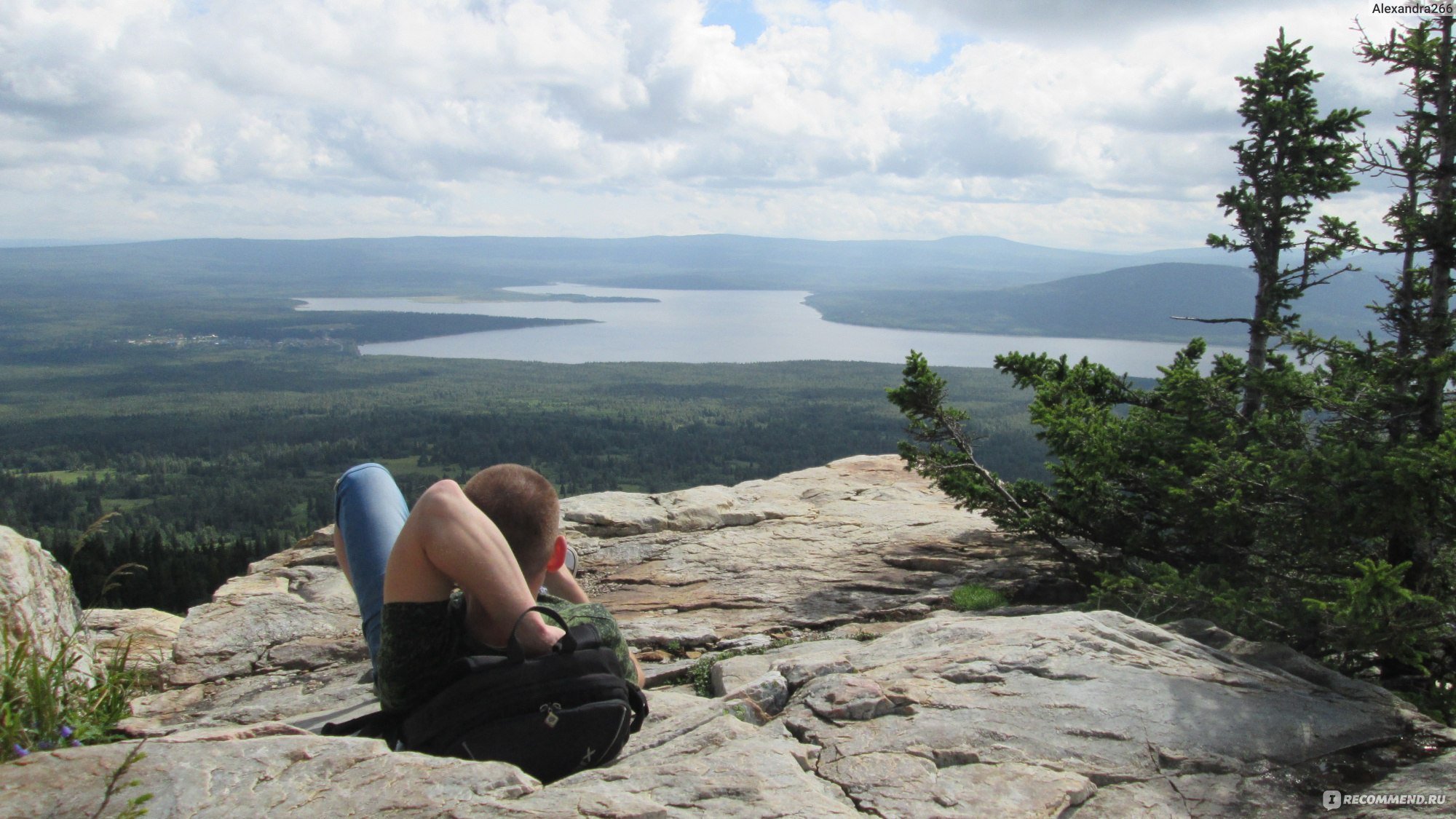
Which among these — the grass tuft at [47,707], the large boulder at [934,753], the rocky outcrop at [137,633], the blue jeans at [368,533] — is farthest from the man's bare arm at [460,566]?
the rocky outcrop at [137,633]

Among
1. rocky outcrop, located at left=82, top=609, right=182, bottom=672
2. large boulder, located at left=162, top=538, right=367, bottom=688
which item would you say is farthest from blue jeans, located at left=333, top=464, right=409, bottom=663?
large boulder, located at left=162, top=538, right=367, bottom=688

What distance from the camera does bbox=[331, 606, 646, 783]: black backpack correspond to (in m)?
3.53

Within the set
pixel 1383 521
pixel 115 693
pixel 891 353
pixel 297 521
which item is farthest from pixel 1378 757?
pixel 891 353

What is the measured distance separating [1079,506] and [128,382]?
559 feet

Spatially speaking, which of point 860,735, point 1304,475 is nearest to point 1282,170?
point 1304,475

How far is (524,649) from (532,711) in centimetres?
24

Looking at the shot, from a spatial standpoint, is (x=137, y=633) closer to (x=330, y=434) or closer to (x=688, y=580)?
(x=688, y=580)

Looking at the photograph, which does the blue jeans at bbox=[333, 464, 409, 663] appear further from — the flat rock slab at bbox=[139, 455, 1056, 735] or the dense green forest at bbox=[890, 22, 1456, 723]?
the dense green forest at bbox=[890, 22, 1456, 723]

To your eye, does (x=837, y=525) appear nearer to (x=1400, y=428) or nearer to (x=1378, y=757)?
(x=1400, y=428)

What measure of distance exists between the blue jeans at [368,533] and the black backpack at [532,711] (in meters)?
1.16

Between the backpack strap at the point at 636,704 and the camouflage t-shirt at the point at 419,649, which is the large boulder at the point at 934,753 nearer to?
the backpack strap at the point at 636,704

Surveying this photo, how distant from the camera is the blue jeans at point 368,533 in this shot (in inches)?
184

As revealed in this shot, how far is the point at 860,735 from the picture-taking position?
13.8 feet

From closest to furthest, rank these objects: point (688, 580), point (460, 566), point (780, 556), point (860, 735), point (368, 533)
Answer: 1. point (460, 566)
2. point (860, 735)
3. point (368, 533)
4. point (688, 580)
5. point (780, 556)
